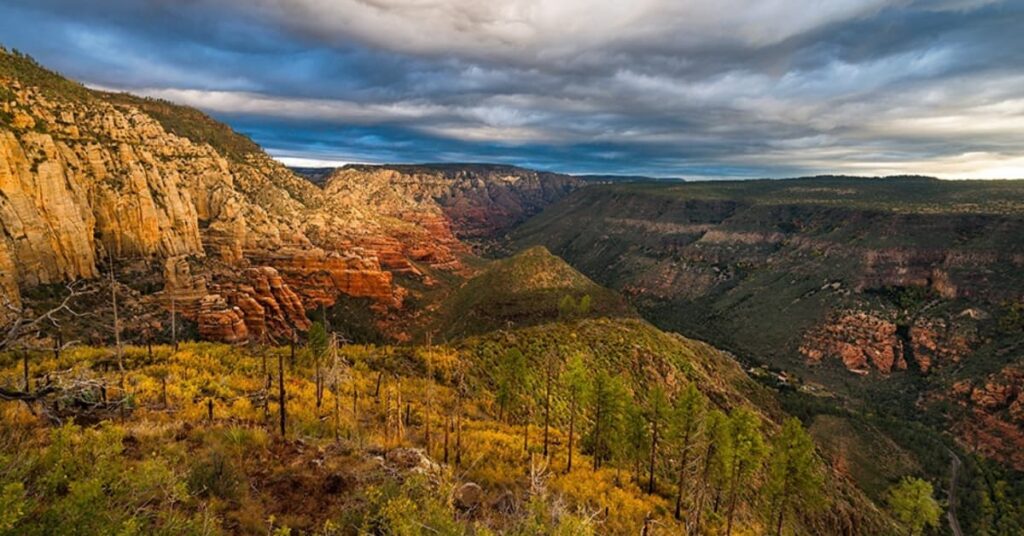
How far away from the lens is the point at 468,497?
17.1m

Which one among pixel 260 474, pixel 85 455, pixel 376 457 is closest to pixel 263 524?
pixel 260 474

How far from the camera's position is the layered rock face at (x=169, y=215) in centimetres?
5900

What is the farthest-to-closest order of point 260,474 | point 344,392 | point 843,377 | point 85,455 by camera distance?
1. point 843,377
2. point 344,392
3. point 260,474
4. point 85,455

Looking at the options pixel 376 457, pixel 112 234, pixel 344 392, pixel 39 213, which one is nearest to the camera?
pixel 376 457

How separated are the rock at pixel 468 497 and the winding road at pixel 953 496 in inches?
4079

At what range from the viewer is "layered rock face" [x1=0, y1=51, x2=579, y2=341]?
59.0 metres

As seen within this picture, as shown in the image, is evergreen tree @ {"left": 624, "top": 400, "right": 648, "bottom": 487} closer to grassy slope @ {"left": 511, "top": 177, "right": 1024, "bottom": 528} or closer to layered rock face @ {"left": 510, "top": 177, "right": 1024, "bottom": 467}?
grassy slope @ {"left": 511, "top": 177, "right": 1024, "bottom": 528}

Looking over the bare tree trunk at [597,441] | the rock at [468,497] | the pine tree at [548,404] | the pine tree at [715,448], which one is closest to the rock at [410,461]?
the rock at [468,497]

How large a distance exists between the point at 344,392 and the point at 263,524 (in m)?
18.6

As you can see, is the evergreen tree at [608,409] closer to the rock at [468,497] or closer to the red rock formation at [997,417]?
the rock at [468,497]

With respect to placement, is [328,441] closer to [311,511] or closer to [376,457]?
[376,457]

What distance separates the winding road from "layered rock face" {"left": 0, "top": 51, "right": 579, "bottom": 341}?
379 ft

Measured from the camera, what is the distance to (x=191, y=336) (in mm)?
65938

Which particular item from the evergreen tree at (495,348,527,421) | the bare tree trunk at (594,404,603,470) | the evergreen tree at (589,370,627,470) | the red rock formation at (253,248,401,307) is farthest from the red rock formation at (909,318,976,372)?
the red rock formation at (253,248,401,307)
